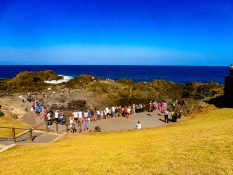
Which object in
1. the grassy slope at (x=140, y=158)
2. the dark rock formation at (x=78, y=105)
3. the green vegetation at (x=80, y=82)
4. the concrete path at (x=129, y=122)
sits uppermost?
the grassy slope at (x=140, y=158)

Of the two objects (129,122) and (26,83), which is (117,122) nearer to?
(129,122)

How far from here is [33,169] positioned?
12.6 m

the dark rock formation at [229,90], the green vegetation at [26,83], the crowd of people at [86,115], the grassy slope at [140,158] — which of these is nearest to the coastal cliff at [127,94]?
the green vegetation at [26,83]

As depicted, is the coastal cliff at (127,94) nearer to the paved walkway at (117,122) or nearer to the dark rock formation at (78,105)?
the dark rock formation at (78,105)

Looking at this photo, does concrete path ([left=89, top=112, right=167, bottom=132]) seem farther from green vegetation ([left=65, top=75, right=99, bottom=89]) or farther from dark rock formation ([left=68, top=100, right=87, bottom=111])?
green vegetation ([left=65, top=75, right=99, bottom=89])

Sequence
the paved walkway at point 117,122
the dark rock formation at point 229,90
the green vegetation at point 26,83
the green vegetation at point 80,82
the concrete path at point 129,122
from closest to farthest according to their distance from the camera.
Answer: the paved walkway at point 117,122 < the concrete path at point 129,122 < the dark rock formation at point 229,90 < the green vegetation at point 26,83 < the green vegetation at point 80,82

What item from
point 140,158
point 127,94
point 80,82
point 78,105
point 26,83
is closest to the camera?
point 140,158

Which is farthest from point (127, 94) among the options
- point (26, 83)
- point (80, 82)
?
point (26, 83)

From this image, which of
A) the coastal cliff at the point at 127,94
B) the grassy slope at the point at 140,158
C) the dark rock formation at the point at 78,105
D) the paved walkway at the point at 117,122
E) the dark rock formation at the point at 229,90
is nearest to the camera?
the grassy slope at the point at 140,158

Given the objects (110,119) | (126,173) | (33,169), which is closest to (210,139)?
(126,173)

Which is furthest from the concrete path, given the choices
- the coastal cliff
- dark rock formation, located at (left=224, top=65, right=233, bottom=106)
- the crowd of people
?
dark rock formation, located at (left=224, top=65, right=233, bottom=106)

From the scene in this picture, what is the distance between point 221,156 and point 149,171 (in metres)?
3.03

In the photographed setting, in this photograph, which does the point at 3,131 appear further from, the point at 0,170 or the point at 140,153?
the point at 140,153

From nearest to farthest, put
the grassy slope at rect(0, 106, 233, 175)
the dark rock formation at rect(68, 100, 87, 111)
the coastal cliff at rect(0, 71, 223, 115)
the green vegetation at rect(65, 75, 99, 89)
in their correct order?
the grassy slope at rect(0, 106, 233, 175), the dark rock formation at rect(68, 100, 87, 111), the coastal cliff at rect(0, 71, 223, 115), the green vegetation at rect(65, 75, 99, 89)
